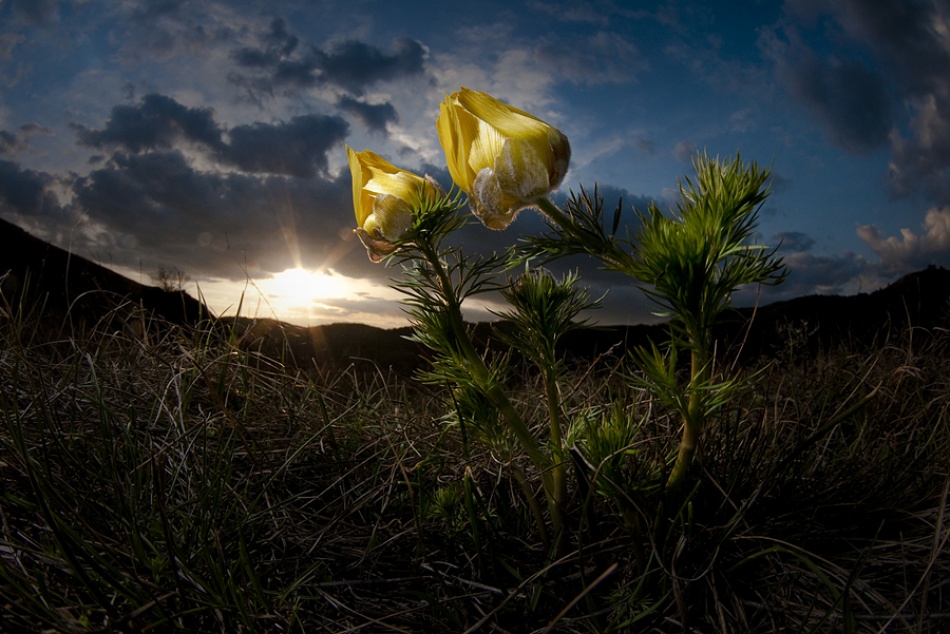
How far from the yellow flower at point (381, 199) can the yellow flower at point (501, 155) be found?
0.14m

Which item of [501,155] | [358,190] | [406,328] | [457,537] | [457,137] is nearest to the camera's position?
[501,155]

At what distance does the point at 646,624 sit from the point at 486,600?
38cm

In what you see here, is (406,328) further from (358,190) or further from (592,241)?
(592,241)

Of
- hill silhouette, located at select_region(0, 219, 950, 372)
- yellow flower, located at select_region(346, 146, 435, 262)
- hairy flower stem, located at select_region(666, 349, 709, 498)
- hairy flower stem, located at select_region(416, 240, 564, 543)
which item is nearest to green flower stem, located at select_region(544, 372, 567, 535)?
hairy flower stem, located at select_region(416, 240, 564, 543)

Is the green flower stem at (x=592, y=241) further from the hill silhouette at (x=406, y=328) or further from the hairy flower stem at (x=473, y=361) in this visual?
the hill silhouette at (x=406, y=328)

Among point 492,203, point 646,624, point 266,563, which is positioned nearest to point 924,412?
point 646,624

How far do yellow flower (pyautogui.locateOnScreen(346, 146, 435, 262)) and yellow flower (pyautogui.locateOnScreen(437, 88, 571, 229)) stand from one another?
0.14 metres

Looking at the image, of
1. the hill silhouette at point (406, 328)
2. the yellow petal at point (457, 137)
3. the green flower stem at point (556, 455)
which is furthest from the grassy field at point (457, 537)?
the hill silhouette at point (406, 328)

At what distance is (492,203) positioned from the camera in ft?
4.00

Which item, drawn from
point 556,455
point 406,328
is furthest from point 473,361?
point 406,328

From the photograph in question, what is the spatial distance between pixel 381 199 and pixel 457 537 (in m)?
0.97

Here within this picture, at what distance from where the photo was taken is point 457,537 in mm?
1677

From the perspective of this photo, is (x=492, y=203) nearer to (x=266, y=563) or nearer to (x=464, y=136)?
(x=464, y=136)

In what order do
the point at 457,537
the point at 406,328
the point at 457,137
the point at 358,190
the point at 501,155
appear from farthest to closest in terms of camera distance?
the point at 406,328 → the point at 457,537 → the point at 358,190 → the point at 457,137 → the point at 501,155
